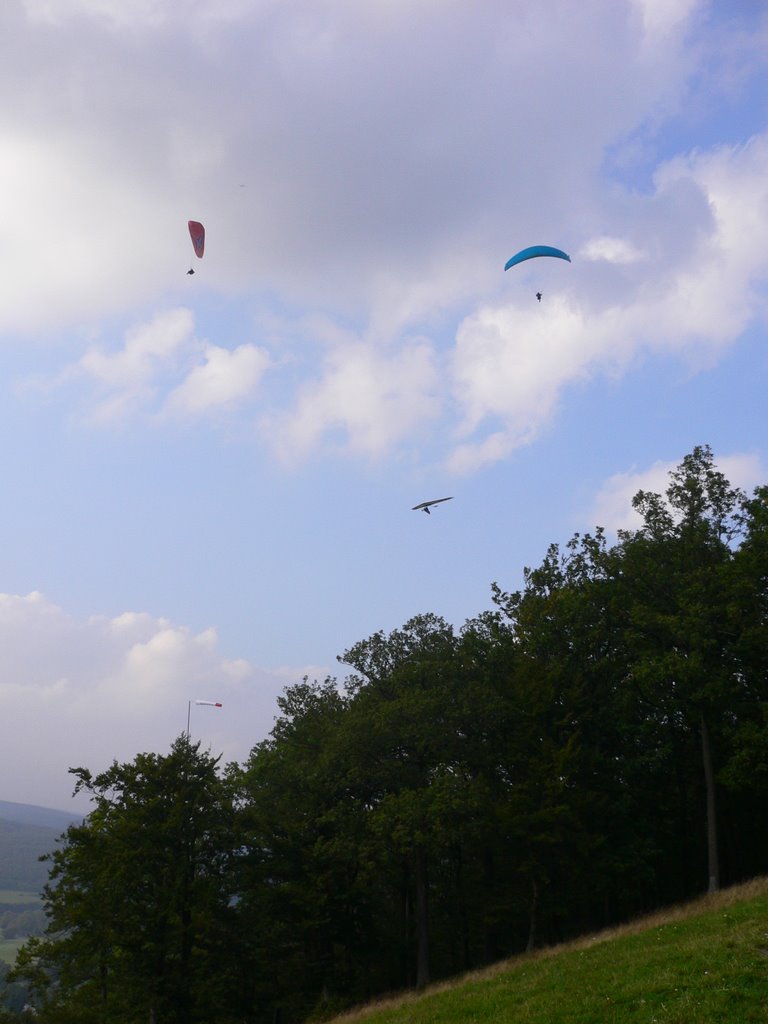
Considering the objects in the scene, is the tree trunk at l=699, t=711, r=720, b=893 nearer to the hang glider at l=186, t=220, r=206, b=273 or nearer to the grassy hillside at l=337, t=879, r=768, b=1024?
the grassy hillside at l=337, t=879, r=768, b=1024

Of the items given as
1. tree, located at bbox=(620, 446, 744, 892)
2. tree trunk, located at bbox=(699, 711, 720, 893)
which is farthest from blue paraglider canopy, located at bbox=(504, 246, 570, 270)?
tree trunk, located at bbox=(699, 711, 720, 893)

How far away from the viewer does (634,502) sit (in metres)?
43.8

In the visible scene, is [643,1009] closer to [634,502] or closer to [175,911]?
[175,911]

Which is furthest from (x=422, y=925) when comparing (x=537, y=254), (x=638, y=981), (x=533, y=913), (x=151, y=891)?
(x=537, y=254)

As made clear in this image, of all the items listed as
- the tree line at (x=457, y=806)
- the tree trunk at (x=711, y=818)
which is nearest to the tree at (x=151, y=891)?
the tree line at (x=457, y=806)

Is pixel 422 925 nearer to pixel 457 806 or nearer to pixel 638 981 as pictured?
pixel 457 806

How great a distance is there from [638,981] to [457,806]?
59.5ft

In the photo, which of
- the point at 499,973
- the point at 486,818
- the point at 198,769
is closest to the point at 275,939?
the point at 198,769

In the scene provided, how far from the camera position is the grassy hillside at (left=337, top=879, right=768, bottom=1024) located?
56.5 feet

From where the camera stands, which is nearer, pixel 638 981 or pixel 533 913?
pixel 638 981

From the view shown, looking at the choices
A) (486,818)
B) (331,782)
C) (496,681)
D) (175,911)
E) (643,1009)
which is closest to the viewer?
(643,1009)

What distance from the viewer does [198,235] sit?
48312 mm

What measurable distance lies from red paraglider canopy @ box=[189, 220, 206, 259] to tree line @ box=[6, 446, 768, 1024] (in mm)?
23773

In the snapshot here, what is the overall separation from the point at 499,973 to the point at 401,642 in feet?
68.0
